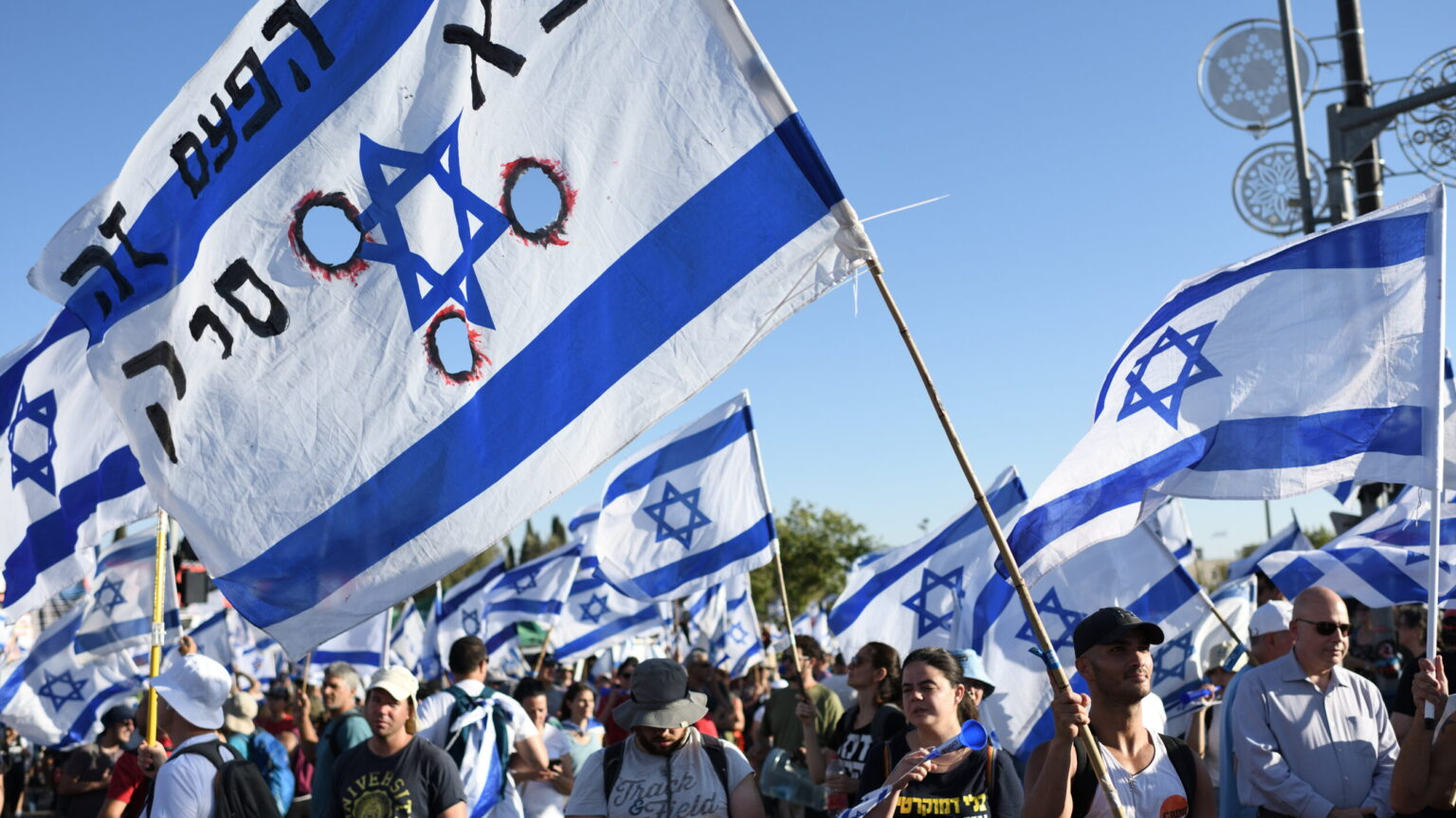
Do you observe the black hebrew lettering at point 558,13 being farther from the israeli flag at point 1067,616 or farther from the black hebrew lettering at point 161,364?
the israeli flag at point 1067,616

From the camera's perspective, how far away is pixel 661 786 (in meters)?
5.16

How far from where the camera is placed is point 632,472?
42.0ft

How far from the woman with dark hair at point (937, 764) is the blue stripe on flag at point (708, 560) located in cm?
577

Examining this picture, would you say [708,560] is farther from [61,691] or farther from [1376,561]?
[61,691]

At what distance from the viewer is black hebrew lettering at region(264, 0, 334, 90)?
4246 millimetres

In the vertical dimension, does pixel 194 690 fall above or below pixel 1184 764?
above

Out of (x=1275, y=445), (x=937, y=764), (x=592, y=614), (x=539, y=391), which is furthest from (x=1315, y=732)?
(x=592, y=614)

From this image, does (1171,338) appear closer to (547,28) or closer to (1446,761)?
(1446,761)

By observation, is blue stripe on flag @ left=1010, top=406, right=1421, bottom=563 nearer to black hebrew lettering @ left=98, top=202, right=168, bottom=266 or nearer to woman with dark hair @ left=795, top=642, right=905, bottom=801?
woman with dark hair @ left=795, top=642, right=905, bottom=801

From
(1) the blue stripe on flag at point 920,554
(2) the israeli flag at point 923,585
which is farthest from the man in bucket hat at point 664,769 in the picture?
(1) the blue stripe on flag at point 920,554

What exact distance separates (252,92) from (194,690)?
2.49m

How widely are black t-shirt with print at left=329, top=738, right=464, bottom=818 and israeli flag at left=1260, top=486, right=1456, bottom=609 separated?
561cm

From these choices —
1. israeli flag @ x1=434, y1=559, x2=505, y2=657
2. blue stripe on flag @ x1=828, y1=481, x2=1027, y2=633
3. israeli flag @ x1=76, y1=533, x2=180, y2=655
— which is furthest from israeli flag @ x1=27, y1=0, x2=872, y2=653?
israeli flag @ x1=434, y1=559, x2=505, y2=657

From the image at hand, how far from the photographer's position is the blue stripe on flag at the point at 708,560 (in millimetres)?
11414
